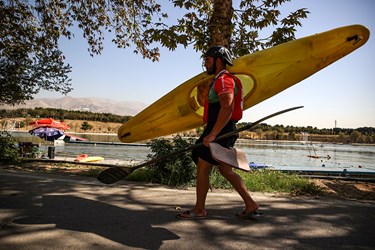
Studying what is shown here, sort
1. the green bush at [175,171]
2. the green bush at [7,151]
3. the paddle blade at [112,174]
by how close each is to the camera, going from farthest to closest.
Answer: the green bush at [7,151], the green bush at [175,171], the paddle blade at [112,174]

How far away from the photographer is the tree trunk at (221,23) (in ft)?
22.2

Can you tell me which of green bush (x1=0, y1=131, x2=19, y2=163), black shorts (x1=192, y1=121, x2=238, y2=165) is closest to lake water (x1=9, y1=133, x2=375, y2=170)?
green bush (x1=0, y1=131, x2=19, y2=163)

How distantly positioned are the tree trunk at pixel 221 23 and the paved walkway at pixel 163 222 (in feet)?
A: 13.8

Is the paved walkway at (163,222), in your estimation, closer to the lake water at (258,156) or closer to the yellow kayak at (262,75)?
the yellow kayak at (262,75)

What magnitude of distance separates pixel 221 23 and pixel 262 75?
2.98 m

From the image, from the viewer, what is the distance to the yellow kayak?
3.99m

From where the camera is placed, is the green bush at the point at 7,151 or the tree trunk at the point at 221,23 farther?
the green bush at the point at 7,151

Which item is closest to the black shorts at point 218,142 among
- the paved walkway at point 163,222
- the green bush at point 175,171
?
the paved walkway at point 163,222

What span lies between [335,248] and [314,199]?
2051mm

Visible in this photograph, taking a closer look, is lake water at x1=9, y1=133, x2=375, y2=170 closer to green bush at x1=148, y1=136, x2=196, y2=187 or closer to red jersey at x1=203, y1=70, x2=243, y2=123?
green bush at x1=148, y1=136, x2=196, y2=187

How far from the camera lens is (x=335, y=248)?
2.35 meters

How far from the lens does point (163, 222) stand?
2.93m

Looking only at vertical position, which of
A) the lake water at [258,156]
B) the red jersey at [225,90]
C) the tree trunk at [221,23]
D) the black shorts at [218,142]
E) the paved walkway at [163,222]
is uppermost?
the tree trunk at [221,23]

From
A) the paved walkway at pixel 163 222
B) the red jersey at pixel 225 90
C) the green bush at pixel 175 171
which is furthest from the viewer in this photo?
the green bush at pixel 175 171
